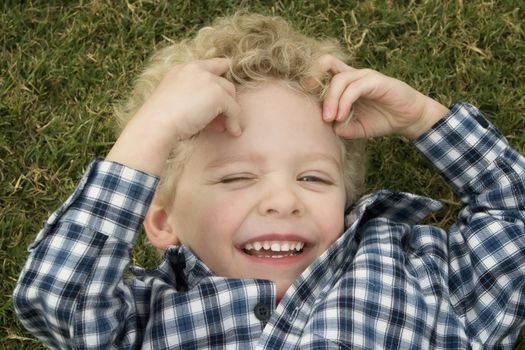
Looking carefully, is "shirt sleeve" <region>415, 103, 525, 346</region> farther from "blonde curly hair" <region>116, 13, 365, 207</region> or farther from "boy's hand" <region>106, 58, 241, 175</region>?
"boy's hand" <region>106, 58, 241, 175</region>

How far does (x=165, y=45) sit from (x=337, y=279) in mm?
1418

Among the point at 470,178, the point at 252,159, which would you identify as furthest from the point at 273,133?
the point at 470,178

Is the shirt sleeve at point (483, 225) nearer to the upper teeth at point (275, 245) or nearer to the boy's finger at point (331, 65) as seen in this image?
the boy's finger at point (331, 65)

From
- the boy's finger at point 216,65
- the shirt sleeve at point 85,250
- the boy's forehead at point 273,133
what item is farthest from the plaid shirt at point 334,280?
the boy's finger at point 216,65

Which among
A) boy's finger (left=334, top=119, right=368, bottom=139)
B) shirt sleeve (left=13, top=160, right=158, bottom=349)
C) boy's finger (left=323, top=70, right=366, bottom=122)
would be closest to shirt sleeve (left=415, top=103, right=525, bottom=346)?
boy's finger (left=334, top=119, right=368, bottom=139)

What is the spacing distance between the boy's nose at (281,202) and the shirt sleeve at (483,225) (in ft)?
2.00

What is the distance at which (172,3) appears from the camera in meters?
3.52

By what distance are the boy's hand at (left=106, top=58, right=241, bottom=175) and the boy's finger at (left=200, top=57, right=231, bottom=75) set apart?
0.05 metres

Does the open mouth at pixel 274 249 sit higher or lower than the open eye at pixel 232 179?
lower

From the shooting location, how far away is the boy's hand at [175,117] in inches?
90.5

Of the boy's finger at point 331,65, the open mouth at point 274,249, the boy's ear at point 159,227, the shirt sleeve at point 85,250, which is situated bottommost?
the boy's ear at point 159,227

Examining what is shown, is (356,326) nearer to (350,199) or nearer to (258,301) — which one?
(258,301)

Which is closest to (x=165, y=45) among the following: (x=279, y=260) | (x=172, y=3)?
(x=172, y=3)

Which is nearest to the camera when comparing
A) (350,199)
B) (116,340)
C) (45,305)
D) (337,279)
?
(45,305)
